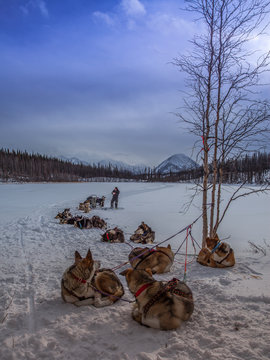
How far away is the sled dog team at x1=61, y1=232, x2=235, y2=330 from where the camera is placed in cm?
235

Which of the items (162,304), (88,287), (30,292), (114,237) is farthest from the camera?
(114,237)

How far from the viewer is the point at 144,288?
2.51 m

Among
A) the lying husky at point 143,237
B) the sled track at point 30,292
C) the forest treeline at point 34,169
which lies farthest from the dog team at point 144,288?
the forest treeline at point 34,169

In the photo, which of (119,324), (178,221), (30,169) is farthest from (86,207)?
(30,169)

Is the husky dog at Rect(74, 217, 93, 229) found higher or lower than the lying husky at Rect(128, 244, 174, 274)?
lower

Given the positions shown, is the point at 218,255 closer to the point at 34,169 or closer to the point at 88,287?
the point at 88,287

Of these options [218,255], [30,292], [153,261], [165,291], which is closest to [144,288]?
[165,291]

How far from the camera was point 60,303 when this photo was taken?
10.1 feet

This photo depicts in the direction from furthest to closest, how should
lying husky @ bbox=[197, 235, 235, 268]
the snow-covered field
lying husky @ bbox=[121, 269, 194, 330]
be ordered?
lying husky @ bbox=[197, 235, 235, 268], lying husky @ bbox=[121, 269, 194, 330], the snow-covered field

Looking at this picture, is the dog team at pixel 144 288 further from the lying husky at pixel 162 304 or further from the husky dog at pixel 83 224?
the husky dog at pixel 83 224

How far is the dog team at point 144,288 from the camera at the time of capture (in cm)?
236

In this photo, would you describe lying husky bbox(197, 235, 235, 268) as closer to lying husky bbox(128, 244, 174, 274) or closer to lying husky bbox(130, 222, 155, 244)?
lying husky bbox(128, 244, 174, 274)

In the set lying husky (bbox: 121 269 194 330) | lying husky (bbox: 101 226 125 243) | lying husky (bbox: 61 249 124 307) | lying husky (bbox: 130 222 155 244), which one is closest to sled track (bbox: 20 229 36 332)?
lying husky (bbox: 61 249 124 307)

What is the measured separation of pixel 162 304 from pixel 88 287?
46.8 inches
